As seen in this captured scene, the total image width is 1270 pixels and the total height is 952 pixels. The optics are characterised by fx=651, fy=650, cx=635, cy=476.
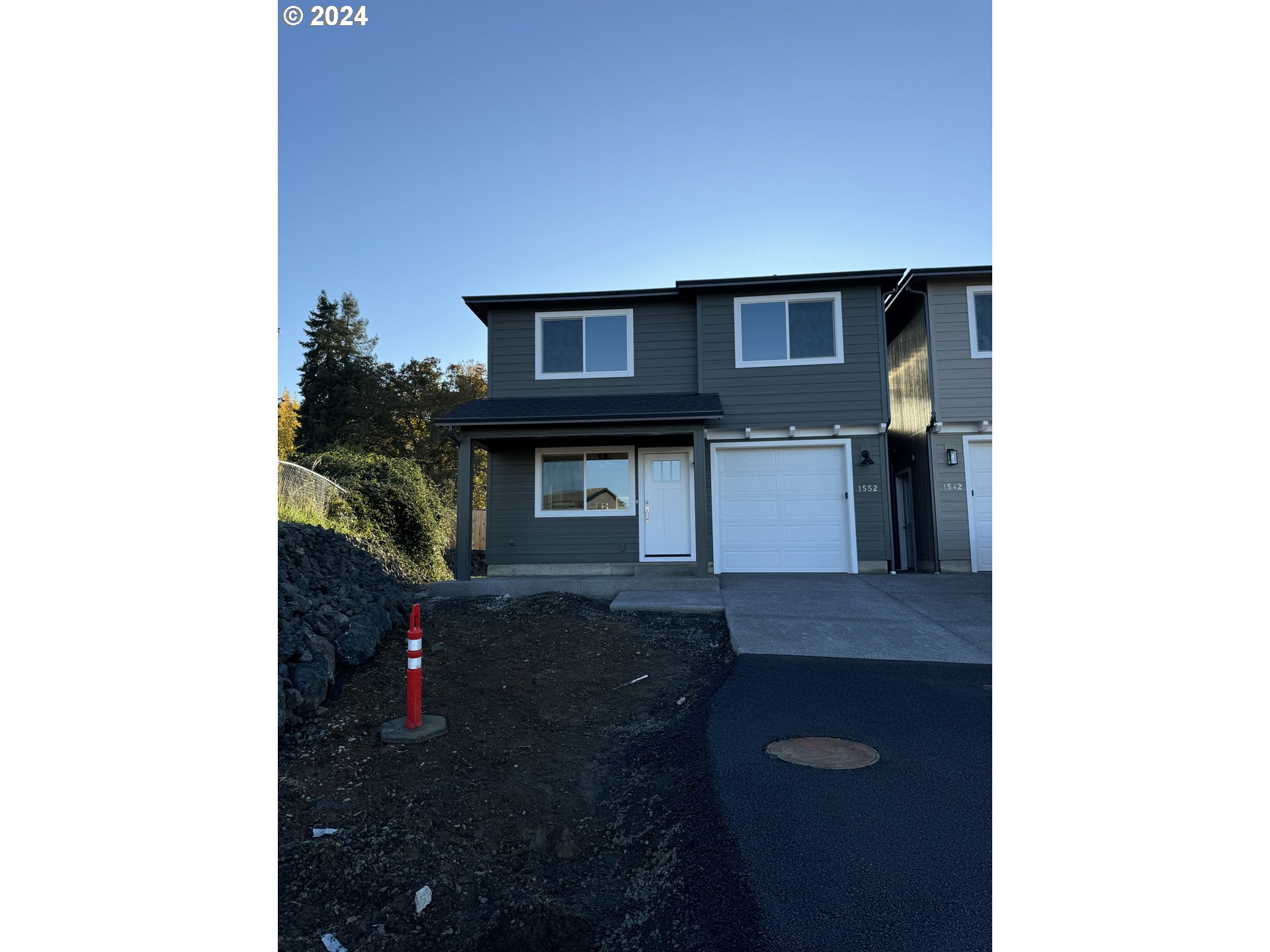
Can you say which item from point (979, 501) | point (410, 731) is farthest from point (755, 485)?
point (410, 731)

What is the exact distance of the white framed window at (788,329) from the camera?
11.2m

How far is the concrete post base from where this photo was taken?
4.46 metres

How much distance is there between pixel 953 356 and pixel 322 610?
34.5ft

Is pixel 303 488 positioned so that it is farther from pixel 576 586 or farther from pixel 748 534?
pixel 748 534

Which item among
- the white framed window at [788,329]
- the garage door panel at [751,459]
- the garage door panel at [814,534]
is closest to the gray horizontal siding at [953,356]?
the white framed window at [788,329]

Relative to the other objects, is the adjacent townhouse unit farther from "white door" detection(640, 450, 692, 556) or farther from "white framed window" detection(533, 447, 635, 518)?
"white framed window" detection(533, 447, 635, 518)

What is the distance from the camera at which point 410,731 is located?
456 cm

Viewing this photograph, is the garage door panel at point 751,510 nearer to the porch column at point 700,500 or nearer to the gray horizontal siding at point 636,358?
the porch column at point 700,500
